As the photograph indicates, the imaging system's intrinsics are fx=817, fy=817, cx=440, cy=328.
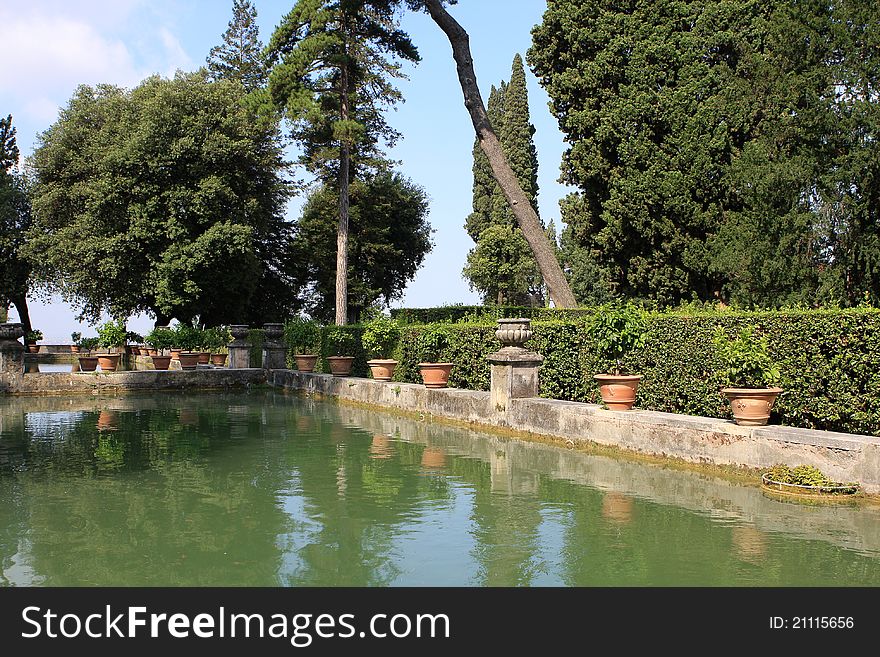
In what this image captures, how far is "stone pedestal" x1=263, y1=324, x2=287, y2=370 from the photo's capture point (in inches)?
907

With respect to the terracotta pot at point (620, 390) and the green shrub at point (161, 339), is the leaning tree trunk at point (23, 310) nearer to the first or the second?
the green shrub at point (161, 339)

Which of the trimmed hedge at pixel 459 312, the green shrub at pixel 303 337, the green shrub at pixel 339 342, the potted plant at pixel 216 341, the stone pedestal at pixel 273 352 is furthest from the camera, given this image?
the potted plant at pixel 216 341

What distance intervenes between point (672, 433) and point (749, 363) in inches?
43.3

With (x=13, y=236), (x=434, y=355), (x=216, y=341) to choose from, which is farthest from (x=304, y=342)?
(x=13, y=236)

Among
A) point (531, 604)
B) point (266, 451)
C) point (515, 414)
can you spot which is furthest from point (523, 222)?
point (531, 604)

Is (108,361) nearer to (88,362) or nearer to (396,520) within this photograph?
(88,362)

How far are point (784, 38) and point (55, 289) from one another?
33769 mm

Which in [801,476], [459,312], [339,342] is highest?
[459,312]

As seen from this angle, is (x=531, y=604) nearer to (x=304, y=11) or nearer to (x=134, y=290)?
(x=304, y=11)

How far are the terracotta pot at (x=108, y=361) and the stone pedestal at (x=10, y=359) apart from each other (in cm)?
251

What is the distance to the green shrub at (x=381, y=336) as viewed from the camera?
17377 millimetres

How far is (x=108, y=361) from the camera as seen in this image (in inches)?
838

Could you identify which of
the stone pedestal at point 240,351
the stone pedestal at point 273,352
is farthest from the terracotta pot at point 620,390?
the stone pedestal at point 240,351

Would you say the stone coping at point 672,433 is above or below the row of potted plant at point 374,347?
below
